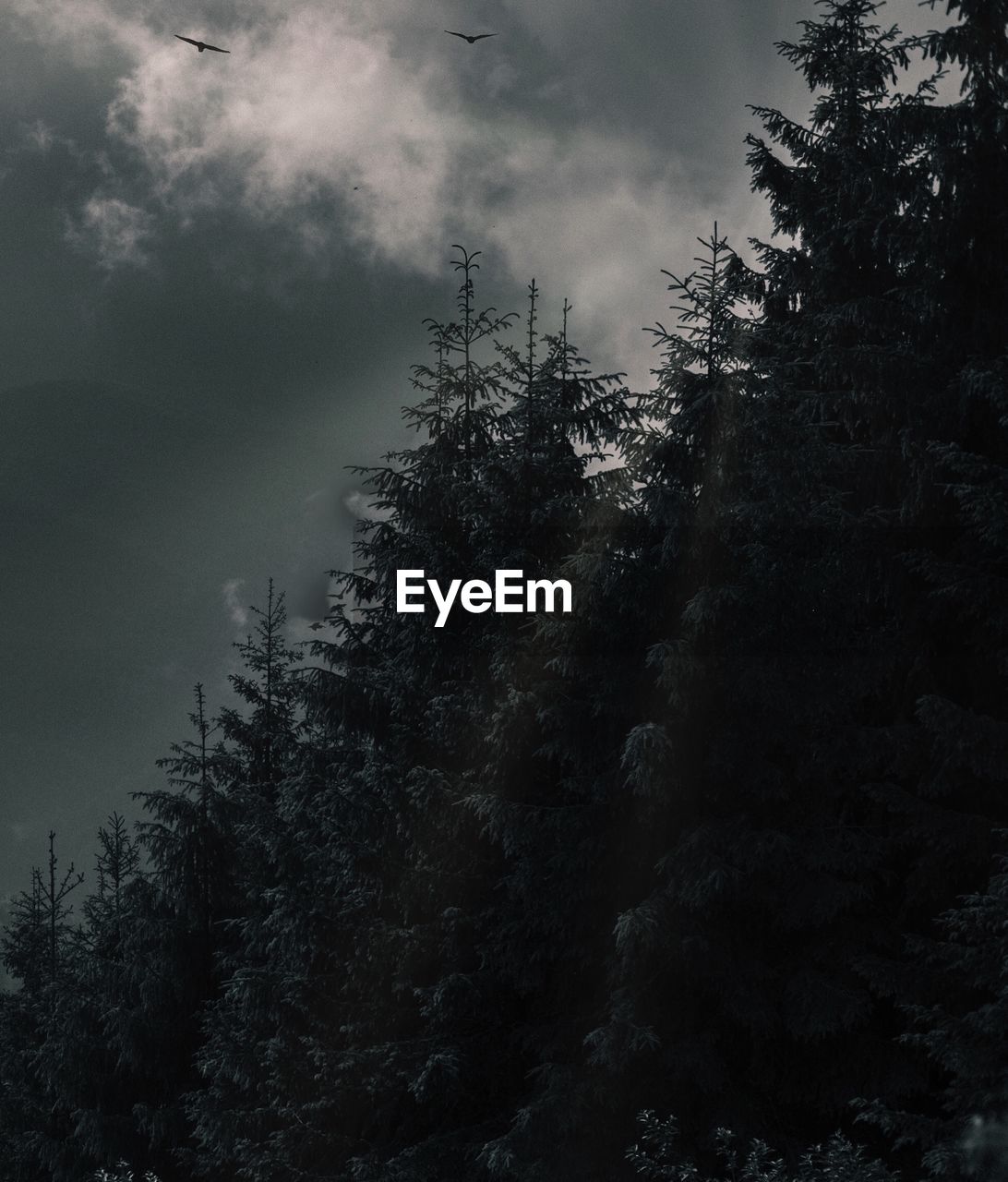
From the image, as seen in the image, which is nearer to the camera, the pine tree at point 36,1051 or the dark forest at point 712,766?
the dark forest at point 712,766

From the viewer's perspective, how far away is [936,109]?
12469mm

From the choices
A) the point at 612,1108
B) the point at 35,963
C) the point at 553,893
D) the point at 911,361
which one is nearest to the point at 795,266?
the point at 911,361

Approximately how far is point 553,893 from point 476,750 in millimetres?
2034

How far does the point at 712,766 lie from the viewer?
41.9 feet

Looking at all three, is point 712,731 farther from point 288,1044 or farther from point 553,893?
point 288,1044
